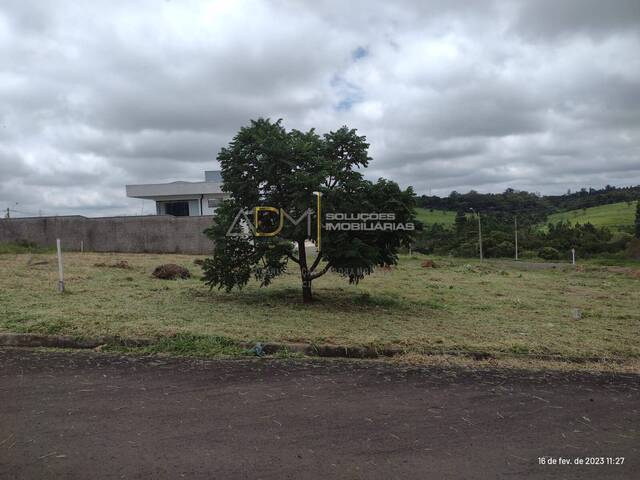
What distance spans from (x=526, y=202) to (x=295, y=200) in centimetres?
6438

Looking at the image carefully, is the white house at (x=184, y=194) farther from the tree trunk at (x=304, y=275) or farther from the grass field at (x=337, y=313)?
the tree trunk at (x=304, y=275)

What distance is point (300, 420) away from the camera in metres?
3.92

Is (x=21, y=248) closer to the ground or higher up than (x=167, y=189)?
closer to the ground

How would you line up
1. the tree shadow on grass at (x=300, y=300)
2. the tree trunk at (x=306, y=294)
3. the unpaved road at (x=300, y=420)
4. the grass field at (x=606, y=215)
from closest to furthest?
the unpaved road at (x=300, y=420), the tree shadow on grass at (x=300, y=300), the tree trunk at (x=306, y=294), the grass field at (x=606, y=215)

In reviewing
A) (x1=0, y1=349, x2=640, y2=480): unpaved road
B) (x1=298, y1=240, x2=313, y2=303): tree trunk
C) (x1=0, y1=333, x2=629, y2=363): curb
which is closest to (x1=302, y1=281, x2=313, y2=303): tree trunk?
(x1=298, y1=240, x2=313, y2=303): tree trunk

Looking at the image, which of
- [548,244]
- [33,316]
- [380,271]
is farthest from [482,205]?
[33,316]

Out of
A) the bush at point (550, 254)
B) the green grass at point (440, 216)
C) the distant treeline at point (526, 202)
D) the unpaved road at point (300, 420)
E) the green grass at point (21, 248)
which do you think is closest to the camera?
the unpaved road at point (300, 420)

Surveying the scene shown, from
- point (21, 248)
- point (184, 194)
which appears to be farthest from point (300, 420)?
point (184, 194)

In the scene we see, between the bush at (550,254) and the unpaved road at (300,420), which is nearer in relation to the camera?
the unpaved road at (300,420)

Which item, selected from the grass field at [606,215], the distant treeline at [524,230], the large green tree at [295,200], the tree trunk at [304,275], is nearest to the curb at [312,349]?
the large green tree at [295,200]

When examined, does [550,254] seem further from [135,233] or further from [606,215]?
[135,233]

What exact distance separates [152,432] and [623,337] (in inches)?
275

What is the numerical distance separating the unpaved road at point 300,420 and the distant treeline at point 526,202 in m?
55.1

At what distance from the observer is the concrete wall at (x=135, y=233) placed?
22.8 meters
